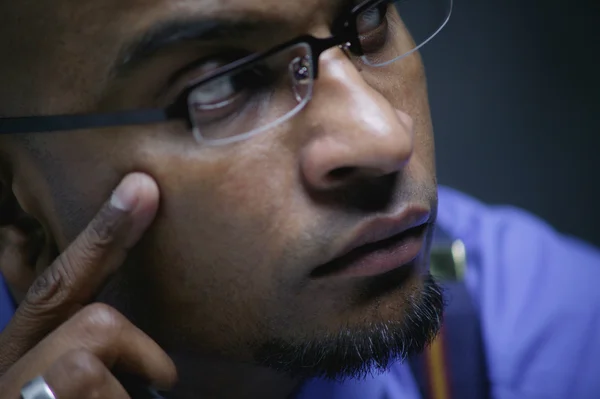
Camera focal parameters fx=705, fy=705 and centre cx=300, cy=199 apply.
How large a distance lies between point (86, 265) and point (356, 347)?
316 mm

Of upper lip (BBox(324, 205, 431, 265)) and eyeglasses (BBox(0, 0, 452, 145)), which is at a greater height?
eyeglasses (BBox(0, 0, 452, 145))

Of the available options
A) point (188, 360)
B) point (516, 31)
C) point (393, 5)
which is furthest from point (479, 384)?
point (516, 31)

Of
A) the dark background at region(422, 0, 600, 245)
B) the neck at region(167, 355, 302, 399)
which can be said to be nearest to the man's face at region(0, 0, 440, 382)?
the neck at region(167, 355, 302, 399)

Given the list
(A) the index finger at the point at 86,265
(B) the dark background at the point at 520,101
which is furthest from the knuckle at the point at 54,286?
(B) the dark background at the point at 520,101

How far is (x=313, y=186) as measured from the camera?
0.75 m

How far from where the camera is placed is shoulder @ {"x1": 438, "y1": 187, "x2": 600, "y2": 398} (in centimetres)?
116

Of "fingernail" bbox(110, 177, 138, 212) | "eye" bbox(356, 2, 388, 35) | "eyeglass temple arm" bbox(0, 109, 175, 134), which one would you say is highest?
"eyeglass temple arm" bbox(0, 109, 175, 134)

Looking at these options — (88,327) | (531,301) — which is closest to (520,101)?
(531,301)

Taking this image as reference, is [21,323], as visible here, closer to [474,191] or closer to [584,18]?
[474,191]

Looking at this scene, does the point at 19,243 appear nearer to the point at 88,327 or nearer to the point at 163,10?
the point at 88,327

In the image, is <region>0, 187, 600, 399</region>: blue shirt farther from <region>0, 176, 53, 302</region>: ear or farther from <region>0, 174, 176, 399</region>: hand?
<region>0, 174, 176, 399</region>: hand

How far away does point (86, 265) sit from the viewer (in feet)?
2.57

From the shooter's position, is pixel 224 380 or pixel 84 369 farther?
pixel 224 380

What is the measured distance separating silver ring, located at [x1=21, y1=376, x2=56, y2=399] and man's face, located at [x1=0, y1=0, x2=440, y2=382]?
159mm
